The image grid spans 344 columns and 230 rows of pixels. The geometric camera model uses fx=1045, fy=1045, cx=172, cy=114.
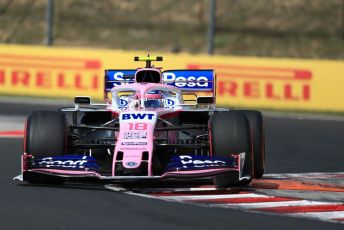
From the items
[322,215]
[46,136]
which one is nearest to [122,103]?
[46,136]

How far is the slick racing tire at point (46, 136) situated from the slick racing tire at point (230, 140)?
1.72 m

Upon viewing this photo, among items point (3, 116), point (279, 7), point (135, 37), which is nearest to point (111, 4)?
point (135, 37)

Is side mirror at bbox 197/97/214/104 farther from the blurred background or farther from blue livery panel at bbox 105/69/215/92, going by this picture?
the blurred background

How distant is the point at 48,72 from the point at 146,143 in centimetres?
1615

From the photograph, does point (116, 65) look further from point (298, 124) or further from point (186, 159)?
point (186, 159)

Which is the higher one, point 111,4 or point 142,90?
point 111,4

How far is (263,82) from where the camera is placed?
26.2 meters

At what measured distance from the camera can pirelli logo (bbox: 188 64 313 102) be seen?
25.9 meters

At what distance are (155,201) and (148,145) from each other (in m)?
0.93

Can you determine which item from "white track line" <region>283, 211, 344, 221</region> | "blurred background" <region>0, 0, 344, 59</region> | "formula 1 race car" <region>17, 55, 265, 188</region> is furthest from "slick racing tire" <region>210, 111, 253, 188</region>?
"blurred background" <region>0, 0, 344, 59</region>

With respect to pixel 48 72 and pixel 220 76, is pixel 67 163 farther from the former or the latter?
pixel 48 72

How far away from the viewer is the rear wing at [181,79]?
571 inches

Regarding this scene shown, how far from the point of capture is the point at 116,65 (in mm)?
27078

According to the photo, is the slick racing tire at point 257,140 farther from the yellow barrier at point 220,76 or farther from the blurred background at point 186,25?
the blurred background at point 186,25
